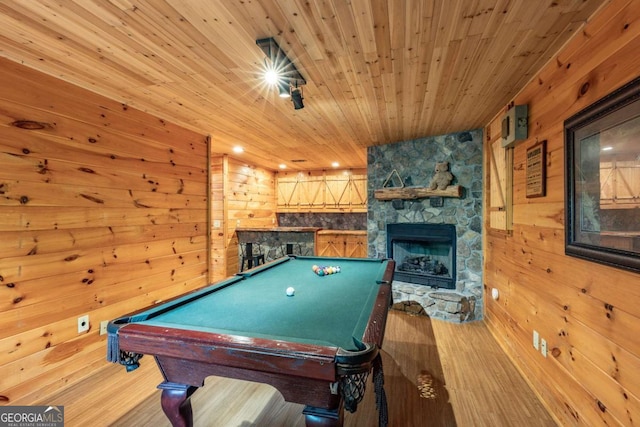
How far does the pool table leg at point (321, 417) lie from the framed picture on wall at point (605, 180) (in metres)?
1.43

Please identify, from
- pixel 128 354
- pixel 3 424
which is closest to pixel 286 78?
pixel 128 354

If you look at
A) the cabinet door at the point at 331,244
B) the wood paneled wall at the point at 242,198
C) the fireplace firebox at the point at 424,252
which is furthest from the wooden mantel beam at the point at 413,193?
the wood paneled wall at the point at 242,198

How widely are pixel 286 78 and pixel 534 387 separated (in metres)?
3.01

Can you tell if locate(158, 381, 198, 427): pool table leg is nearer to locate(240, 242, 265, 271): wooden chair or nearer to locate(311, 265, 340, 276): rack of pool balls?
locate(311, 265, 340, 276): rack of pool balls

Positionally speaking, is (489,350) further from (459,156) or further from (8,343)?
(8,343)

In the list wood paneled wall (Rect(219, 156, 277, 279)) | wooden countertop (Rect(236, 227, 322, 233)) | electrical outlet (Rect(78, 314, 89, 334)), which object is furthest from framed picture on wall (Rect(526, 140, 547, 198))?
wood paneled wall (Rect(219, 156, 277, 279))

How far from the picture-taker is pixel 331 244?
589cm

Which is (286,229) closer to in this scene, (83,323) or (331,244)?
(331,244)

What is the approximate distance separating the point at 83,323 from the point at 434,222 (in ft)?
13.4

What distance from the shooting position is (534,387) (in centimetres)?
217

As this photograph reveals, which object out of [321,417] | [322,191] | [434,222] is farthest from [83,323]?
[322,191]

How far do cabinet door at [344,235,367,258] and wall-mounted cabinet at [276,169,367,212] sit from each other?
0.98 metres

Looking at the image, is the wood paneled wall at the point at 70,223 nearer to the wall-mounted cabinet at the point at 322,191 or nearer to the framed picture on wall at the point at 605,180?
the framed picture on wall at the point at 605,180

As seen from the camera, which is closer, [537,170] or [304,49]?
[304,49]
